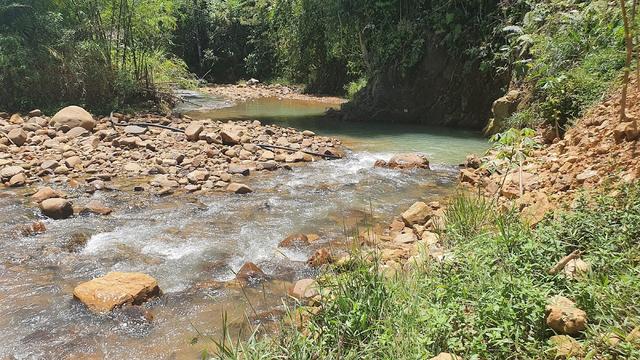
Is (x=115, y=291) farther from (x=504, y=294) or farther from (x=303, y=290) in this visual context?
(x=504, y=294)

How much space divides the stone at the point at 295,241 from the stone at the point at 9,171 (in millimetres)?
4981

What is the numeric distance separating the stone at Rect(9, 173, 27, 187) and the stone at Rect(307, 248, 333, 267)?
5.22 meters

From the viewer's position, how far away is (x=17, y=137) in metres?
9.46

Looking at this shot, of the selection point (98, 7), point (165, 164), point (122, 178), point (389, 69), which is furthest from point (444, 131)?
point (98, 7)

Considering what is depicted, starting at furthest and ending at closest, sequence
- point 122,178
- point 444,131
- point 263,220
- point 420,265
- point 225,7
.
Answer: point 225,7, point 444,131, point 122,178, point 263,220, point 420,265

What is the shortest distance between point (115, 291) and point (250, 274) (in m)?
1.13

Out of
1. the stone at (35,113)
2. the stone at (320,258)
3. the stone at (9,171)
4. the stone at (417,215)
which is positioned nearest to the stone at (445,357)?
the stone at (320,258)

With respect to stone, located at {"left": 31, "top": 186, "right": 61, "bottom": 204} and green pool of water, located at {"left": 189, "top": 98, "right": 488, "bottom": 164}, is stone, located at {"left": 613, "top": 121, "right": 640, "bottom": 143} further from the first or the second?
stone, located at {"left": 31, "top": 186, "right": 61, "bottom": 204}

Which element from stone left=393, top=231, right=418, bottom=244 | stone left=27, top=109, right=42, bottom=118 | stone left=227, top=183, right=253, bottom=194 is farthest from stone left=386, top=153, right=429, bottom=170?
stone left=27, top=109, right=42, bottom=118

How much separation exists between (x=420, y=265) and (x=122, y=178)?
19.7ft

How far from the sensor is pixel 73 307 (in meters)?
3.98

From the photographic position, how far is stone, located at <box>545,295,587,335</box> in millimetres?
2355

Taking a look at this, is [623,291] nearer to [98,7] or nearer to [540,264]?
[540,264]

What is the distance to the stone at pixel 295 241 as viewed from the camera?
523cm
